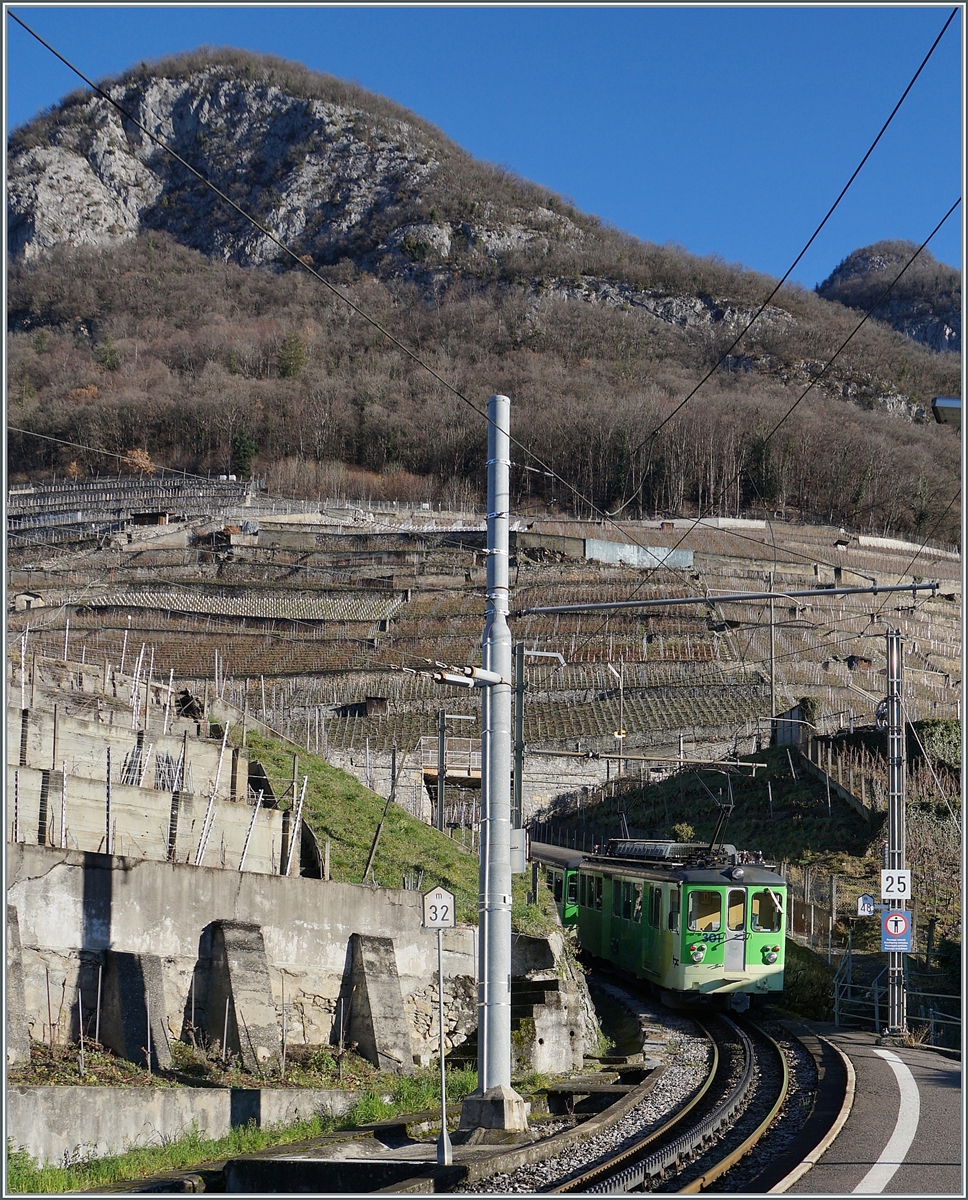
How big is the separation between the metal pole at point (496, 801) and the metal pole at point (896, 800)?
944 centimetres

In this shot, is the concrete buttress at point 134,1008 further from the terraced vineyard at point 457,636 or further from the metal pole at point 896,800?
the terraced vineyard at point 457,636

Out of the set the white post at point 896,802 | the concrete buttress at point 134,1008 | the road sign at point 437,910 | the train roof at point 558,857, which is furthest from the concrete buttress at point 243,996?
the train roof at point 558,857

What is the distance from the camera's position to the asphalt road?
10.9 m

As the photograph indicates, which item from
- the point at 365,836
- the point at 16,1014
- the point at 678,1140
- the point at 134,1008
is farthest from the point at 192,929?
the point at 365,836

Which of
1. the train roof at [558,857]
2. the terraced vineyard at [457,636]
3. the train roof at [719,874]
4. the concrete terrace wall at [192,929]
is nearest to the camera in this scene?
the concrete terrace wall at [192,929]

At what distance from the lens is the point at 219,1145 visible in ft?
42.9

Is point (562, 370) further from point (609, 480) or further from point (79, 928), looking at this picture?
point (79, 928)

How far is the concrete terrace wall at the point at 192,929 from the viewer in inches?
555

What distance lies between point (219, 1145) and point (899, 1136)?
6636mm

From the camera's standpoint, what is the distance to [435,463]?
136875 mm

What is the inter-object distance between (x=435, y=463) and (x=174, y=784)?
115815mm

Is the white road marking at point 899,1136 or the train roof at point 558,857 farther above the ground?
the white road marking at point 899,1136

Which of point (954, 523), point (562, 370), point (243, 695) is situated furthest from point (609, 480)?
point (243, 695)

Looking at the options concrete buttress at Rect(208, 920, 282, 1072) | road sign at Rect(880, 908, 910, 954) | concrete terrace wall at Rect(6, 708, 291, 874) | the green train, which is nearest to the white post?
road sign at Rect(880, 908, 910, 954)
